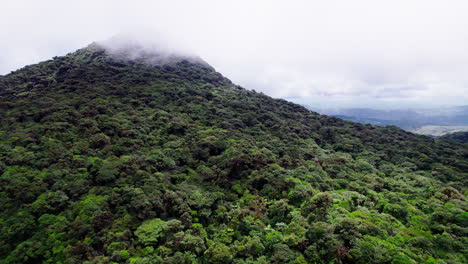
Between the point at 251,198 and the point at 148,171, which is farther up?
the point at 148,171

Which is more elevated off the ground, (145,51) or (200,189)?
(145,51)

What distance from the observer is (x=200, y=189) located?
27781mm

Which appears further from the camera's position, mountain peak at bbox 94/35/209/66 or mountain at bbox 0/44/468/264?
mountain peak at bbox 94/35/209/66

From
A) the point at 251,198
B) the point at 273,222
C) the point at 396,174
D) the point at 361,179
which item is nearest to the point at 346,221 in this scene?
the point at 273,222

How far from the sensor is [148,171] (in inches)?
1164

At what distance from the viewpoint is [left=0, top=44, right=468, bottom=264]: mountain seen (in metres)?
18.9

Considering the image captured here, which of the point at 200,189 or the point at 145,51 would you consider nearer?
the point at 200,189

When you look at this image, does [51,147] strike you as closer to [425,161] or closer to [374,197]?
[374,197]

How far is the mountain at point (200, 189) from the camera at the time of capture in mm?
18938

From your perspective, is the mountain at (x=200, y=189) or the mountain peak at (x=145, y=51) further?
the mountain peak at (x=145, y=51)

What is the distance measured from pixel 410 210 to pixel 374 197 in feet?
12.5

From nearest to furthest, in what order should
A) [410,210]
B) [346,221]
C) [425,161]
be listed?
[346,221]
[410,210]
[425,161]

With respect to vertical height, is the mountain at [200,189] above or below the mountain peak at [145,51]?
below

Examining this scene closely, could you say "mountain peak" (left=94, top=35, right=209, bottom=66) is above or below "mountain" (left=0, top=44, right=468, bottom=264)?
above
